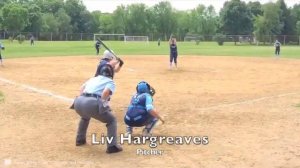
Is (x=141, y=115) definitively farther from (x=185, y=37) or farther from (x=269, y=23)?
(x=185, y=37)

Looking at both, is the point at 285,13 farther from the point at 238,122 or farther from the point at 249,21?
the point at 238,122

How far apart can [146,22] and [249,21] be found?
23093mm

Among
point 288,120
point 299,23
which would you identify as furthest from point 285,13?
point 288,120

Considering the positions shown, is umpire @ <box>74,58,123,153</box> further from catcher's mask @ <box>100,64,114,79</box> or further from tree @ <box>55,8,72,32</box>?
tree @ <box>55,8,72,32</box>

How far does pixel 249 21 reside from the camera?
354 ft

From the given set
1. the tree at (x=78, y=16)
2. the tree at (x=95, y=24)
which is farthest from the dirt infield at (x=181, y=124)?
the tree at (x=95, y=24)

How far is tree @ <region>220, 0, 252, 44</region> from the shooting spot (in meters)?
107

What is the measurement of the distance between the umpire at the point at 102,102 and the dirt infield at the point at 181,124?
0.35 m

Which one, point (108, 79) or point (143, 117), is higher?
point (108, 79)

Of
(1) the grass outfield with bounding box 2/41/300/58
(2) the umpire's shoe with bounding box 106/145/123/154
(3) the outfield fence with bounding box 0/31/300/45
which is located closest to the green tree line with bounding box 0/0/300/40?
(3) the outfield fence with bounding box 0/31/300/45

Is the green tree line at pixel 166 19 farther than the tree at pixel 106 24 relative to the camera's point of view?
No

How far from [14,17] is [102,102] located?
268ft

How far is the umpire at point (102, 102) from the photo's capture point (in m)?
7.88

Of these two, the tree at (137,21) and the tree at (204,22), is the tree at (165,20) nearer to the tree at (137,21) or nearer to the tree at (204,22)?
the tree at (137,21)
